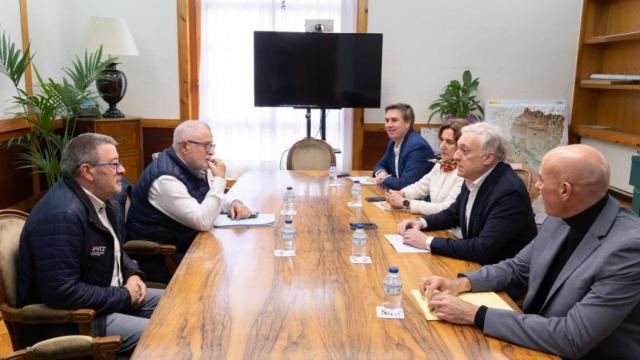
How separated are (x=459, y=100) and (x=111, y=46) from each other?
330 centimetres

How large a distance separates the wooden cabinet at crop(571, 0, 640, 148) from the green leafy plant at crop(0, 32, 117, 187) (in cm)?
448

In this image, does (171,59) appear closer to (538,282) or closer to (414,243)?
(414,243)

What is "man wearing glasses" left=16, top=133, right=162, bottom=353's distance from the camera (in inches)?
76.2

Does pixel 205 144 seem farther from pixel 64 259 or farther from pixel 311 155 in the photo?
pixel 311 155

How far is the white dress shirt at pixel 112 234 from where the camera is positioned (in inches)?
85.8

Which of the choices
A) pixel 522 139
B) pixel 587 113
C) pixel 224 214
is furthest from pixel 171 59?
pixel 587 113

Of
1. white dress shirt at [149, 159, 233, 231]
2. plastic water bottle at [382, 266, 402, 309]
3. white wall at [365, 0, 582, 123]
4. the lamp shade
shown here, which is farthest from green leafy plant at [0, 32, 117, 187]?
plastic water bottle at [382, 266, 402, 309]

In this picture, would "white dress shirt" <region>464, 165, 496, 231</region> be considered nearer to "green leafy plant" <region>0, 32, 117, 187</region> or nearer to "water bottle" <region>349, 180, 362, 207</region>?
"water bottle" <region>349, 180, 362, 207</region>

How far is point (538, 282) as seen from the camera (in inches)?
73.4

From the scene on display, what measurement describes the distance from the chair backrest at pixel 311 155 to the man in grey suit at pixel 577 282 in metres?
2.95

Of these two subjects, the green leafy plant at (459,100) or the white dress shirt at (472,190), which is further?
the green leafy plant at (459,100)

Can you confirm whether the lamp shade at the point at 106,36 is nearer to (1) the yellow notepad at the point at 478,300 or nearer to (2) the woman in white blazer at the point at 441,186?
(2) the woman in white blazer at the point at 441,186

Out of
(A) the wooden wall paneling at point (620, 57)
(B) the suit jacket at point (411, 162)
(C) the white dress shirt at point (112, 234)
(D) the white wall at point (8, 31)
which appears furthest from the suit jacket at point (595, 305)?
(D) the white wall at point (8, 31)

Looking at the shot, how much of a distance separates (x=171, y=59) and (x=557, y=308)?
4701 mm
